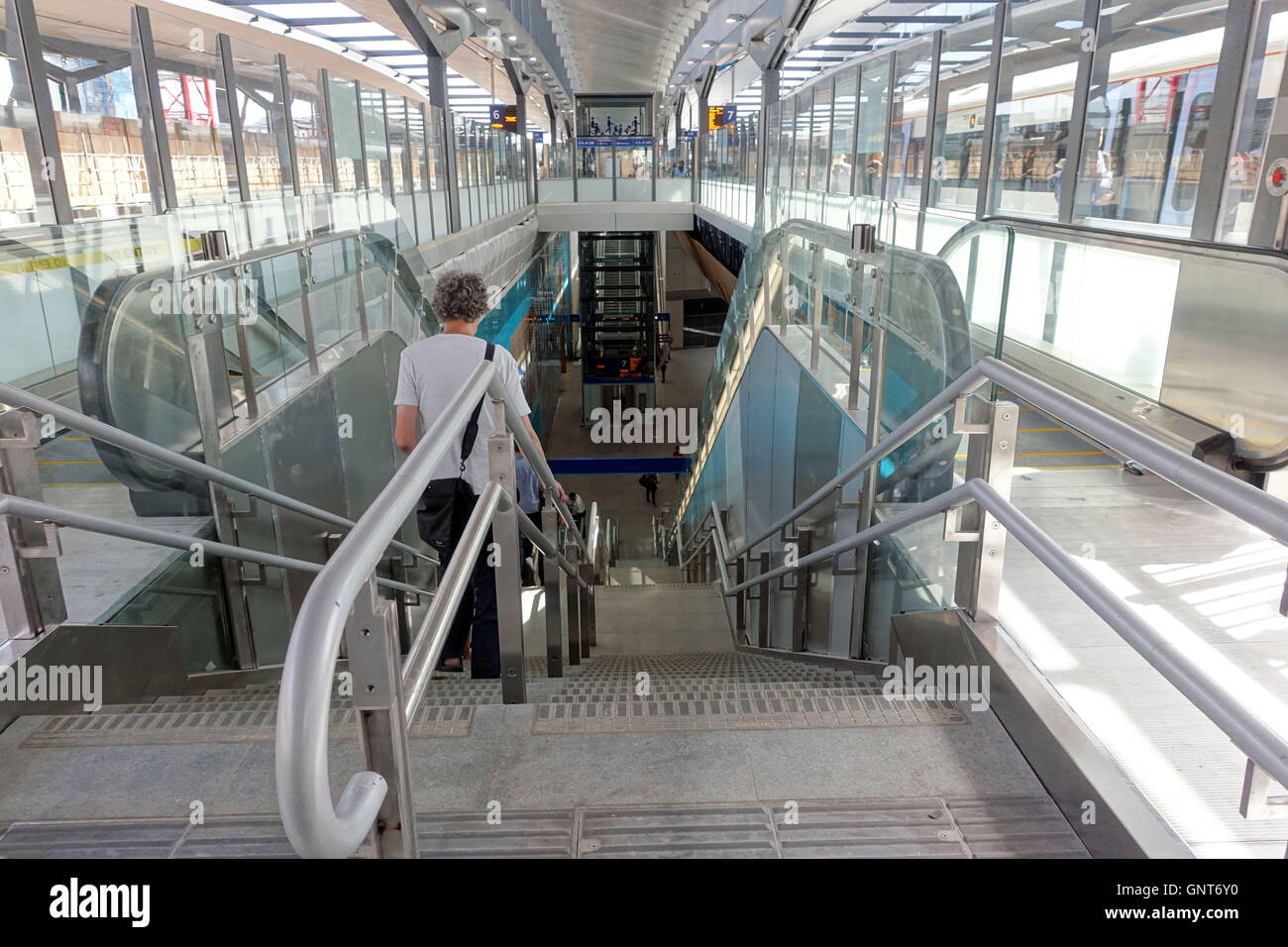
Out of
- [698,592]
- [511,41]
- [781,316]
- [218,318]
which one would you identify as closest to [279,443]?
[218,318]

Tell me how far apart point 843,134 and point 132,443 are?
705 centimetres

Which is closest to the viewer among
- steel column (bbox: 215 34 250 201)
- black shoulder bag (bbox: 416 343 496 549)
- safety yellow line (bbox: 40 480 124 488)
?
black shoulder bag (bbox: 416 343 496 549)

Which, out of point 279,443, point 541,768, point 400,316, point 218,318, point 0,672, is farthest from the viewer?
point 400,316

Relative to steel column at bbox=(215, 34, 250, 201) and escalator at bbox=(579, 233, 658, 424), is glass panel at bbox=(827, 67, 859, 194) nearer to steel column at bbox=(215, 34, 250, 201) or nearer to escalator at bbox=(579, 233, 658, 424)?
steel column at bbox=(215, 34, 250, 201)

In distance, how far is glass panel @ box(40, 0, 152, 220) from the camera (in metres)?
3.99

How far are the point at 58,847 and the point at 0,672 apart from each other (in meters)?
0.79

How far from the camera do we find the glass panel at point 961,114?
5.97 metres

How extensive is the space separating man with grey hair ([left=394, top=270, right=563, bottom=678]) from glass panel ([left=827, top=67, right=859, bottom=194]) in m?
5.48

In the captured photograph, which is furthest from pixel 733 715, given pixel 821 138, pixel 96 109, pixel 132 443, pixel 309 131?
pixel 821 138

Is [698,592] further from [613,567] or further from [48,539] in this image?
[48,539]

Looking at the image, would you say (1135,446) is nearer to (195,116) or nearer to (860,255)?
(860,255)

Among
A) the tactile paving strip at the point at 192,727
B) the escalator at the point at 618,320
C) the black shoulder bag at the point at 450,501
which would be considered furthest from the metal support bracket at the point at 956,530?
the escalator at the point at 618,320

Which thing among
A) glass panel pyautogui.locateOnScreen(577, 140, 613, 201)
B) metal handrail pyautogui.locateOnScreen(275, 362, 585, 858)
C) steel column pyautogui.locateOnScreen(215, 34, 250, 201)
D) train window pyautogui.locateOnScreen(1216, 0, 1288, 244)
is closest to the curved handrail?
metal handrail pyautogui.locateOnScreen(275, 362, 585, 858)

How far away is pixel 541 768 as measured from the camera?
206cm
